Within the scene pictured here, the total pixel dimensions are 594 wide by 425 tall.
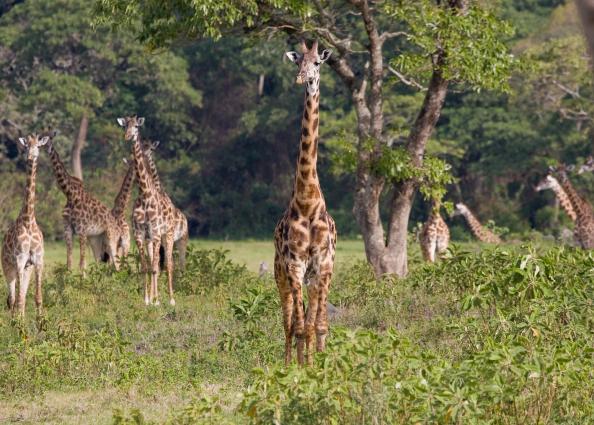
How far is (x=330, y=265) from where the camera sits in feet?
35.2

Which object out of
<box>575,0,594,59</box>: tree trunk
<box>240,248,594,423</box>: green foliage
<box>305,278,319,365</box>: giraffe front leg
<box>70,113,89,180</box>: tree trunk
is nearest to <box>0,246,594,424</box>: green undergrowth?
<box>240,248,594,423</box>: green foliage

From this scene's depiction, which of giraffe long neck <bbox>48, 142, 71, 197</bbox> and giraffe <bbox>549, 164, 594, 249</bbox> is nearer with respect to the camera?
giraffe long neck <bbox>48, 142, 71, 197</bbox>

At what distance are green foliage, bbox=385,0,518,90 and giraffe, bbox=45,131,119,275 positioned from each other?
6.03 metres

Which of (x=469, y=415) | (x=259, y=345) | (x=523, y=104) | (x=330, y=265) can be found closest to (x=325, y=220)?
(x=330, y=265)

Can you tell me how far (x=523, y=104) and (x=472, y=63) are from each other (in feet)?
61.6

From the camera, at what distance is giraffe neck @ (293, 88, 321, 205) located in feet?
35.0

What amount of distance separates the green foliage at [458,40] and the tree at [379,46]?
12 mm

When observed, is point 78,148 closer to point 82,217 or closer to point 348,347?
point 82,217

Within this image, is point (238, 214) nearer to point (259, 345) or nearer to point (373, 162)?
point (373, 162)

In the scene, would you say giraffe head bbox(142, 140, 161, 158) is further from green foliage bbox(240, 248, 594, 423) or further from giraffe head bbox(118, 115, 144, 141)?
green foliage bbox(240, 248, 594, 423)

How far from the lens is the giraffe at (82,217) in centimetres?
1967

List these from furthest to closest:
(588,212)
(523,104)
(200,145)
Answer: (200,145) < (523,104) < (588,212)

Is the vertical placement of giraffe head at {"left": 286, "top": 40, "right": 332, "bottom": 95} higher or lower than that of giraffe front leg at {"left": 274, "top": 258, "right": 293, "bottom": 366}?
higher

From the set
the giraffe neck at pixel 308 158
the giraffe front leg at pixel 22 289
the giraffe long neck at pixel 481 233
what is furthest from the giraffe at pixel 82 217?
the giraffe neck at pixel 308 158
